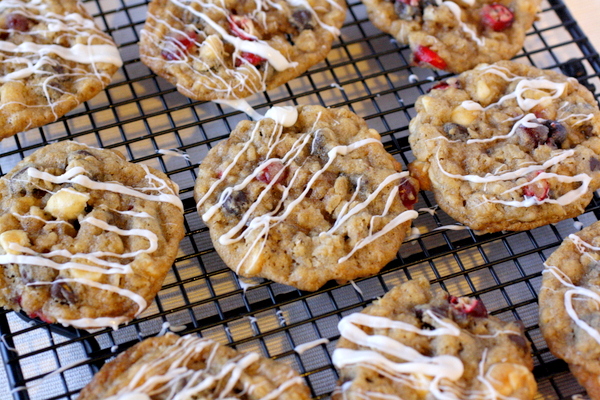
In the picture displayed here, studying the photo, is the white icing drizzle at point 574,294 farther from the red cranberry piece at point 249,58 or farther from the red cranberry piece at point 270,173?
the red cranberry piece at point 249,58

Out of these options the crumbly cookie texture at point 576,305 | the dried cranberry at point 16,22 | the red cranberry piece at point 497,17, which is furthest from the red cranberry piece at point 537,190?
the dried cranberry at point 16,22

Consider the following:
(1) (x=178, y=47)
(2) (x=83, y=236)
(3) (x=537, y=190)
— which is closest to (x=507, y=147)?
(3) (x=537, y=190)

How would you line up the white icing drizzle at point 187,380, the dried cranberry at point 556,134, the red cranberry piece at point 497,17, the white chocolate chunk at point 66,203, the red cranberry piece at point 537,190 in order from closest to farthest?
1. the white icing drizzle at point 187,380
2. the white chocolate chunk at point 66,203
3. the red cranberry piece at point 537,190
4. the dried cranberry at point 556,134
5. the red cranberry piece at point 497,17

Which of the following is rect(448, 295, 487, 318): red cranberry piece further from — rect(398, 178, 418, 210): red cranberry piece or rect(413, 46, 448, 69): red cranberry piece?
rect(413, 46, 448, 69): red cranberry piece

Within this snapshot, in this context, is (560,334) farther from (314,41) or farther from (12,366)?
(12,366)

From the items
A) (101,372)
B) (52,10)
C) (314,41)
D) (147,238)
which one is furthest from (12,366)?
(314,41)

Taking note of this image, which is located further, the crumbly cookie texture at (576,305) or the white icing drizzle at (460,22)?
the white icing drizzle at (460,22)
